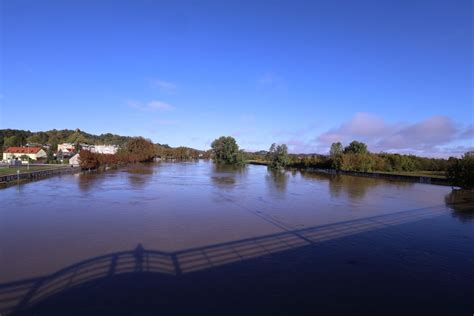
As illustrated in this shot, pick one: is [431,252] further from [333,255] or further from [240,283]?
[240,283]

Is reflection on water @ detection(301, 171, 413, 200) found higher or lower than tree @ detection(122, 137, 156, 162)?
lower

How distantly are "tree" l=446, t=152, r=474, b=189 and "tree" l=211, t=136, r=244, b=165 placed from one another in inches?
2392

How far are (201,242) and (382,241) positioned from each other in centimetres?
553

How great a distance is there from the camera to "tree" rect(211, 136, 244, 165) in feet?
292

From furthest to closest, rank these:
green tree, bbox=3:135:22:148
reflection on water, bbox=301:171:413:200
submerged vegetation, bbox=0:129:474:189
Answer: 1. green tree, bbox=3:135:22:148
2. submerged vegetation, bbox=0:129:474:189
3. reflection on water, bbox=301:171:413:200

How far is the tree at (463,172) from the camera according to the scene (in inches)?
1115

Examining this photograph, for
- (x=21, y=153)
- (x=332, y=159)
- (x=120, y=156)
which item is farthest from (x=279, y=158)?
(x=21, y=153)

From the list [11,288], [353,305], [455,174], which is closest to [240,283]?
[353,305]

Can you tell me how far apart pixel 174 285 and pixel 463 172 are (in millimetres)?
31402

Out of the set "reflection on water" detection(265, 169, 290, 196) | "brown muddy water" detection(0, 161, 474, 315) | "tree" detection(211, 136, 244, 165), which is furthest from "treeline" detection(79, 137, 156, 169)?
"brown muddy water" detection(0, 161, 474, 315)

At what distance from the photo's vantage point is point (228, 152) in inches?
3563

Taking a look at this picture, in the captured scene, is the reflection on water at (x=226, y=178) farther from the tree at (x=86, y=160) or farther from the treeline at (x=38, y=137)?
the treeline at (x=38, y=137)

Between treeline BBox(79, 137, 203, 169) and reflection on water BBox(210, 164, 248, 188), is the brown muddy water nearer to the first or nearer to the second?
reflection on water BBox(210, 164, 248, 188)

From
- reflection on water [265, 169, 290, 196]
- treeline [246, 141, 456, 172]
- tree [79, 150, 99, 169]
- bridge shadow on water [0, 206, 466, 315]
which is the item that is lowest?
bridge shadow on water [0, 206, 466, 315]
